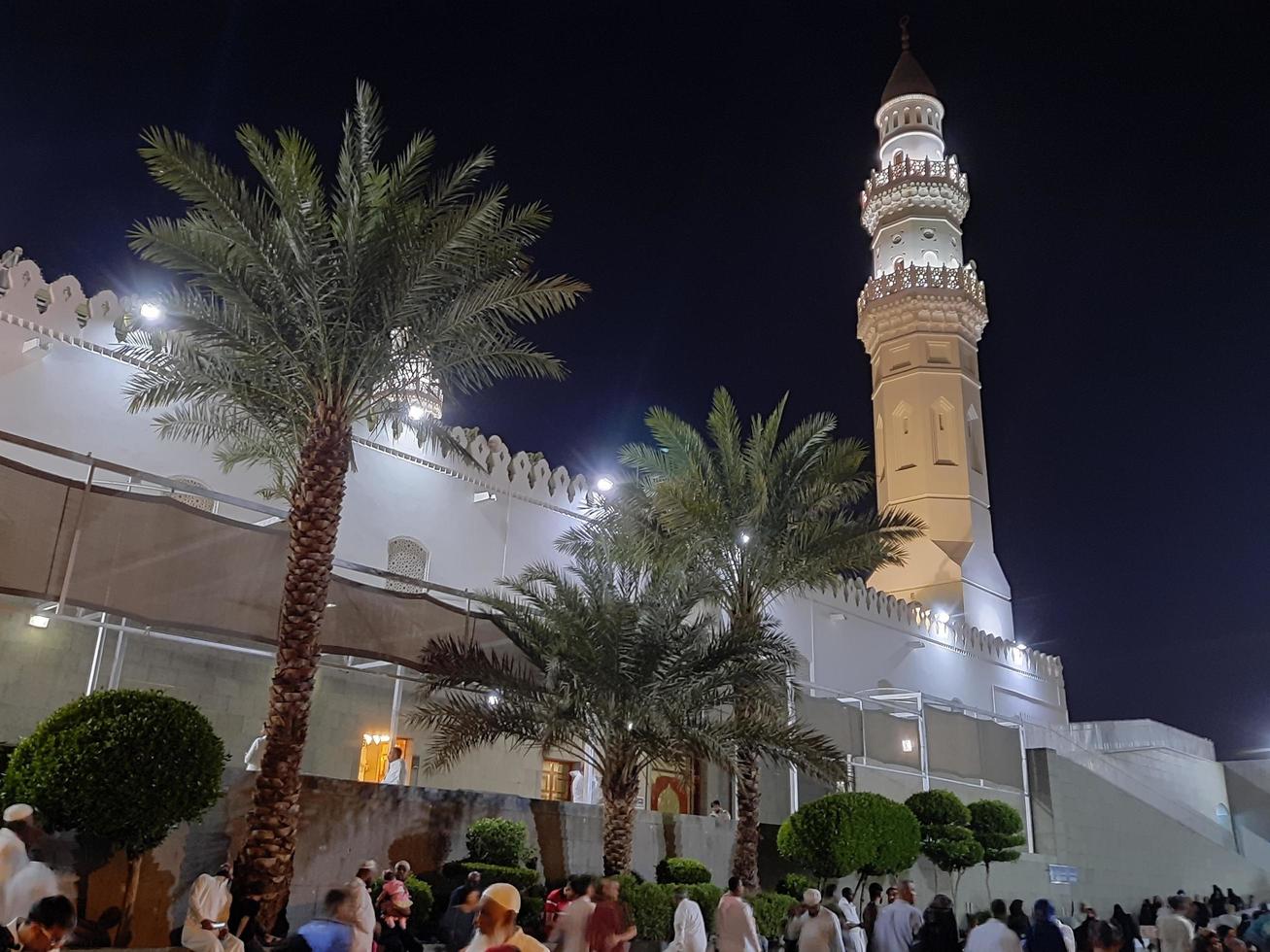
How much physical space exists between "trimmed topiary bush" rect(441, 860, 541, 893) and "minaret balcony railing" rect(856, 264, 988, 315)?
89.3ft

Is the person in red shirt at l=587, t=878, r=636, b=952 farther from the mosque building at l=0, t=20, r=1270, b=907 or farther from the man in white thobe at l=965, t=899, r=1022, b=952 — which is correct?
the mosque building at l=0, t=20, r=1270, b=907

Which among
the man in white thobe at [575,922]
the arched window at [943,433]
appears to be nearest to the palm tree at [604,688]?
the man in white thobe at [575,922]

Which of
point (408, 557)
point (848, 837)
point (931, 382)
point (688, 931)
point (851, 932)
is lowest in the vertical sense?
point (851, 932)

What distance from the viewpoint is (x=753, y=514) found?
15305 millimetres

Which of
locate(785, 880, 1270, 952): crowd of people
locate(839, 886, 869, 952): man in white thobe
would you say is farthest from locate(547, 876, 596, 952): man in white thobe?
locate(839, 886, 869, 952): man in white thobe

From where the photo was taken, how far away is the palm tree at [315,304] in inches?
389

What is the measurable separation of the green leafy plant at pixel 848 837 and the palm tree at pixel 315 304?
7423 millimetres

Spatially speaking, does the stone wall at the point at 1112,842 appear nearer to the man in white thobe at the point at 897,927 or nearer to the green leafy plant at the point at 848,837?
the green leafy plant at the point at 848,837

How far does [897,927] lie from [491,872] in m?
4.01

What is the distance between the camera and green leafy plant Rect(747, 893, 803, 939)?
1322 centimetres

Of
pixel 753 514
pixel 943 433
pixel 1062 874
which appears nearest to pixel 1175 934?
pixel 753 514

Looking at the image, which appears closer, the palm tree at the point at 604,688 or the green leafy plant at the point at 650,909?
the green leafy plant at the point at 650,909

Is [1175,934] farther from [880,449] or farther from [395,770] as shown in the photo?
[880,449]

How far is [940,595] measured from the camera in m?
32.0
